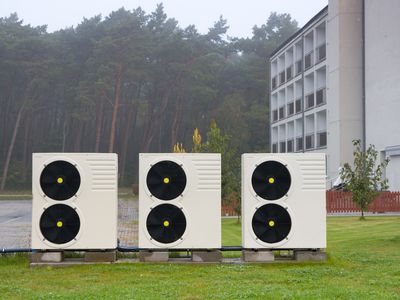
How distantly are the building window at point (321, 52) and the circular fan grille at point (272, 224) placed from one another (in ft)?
111

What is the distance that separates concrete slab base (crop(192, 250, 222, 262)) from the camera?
10.6m

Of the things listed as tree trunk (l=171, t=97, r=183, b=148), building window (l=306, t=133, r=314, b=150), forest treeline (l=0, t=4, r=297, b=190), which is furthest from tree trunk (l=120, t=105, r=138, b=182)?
building window (l=306, t=133, r=314, b=150)

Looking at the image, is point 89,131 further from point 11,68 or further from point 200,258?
point 200,258

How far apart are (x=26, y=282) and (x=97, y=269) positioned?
131 cm

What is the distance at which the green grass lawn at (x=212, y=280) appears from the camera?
7656 mm

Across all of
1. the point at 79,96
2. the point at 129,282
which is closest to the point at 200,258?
the point at 129,282

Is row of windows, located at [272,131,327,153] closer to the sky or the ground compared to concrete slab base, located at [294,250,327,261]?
closer to the sky

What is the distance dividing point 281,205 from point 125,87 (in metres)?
68.3

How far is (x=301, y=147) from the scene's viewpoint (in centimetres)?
4859

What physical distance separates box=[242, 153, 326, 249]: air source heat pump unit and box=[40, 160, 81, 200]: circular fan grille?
8.54 feet

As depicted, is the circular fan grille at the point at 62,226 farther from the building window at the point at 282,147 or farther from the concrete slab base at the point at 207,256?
the building window at the point at 282,147

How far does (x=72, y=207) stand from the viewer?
412 inches

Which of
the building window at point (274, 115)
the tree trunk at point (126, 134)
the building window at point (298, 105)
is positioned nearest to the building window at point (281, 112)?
the building window at point (274, 115)

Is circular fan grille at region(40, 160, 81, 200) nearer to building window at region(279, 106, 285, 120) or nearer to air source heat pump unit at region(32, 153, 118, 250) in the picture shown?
air source heat pump unit at region(32, 153, 118, 250)
